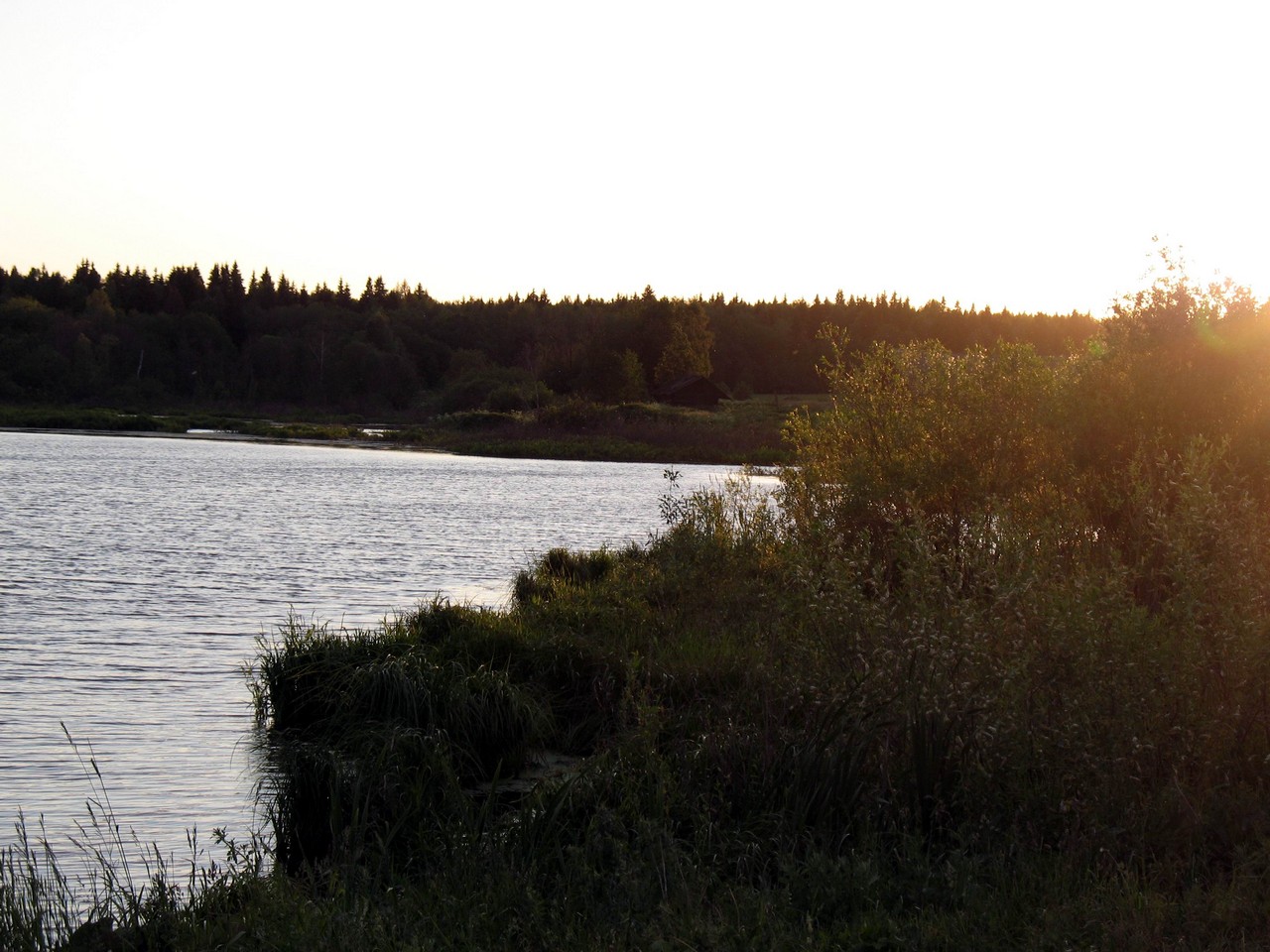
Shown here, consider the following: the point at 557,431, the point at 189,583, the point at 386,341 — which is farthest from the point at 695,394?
the point at 189,583

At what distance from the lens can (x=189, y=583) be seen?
912 inches

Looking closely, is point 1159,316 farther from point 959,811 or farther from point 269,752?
point 269,752

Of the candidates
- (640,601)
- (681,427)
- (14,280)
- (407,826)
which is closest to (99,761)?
(407,826)

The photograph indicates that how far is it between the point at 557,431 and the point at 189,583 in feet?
222

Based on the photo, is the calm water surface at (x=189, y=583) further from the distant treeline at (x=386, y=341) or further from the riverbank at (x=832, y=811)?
the distant treeline at (x=386, y=341)

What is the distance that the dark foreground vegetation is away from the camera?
643 cm

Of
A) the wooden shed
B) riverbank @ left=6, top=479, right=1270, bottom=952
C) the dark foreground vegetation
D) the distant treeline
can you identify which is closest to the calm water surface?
the dark foreground vegetation

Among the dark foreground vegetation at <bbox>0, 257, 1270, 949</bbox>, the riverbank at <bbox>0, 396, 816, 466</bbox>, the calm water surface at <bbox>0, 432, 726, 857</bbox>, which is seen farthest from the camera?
the riverbank at <bbox>0, 396, 816, 466</bbox>

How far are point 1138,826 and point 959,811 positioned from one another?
3.59 feet

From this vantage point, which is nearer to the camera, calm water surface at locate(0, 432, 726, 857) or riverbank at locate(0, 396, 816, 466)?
calm water surface at locate(0, 432, 726, 857)

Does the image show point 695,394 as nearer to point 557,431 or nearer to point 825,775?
point 557,431

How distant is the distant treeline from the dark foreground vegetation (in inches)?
3540

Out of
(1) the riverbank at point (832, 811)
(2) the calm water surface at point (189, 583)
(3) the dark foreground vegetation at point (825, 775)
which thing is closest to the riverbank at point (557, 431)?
(2) the calm water surface at point (189, 583)

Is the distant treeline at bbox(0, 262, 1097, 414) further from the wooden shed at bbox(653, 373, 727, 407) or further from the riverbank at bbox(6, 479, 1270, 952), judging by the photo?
the riverbank at bbox(6, 479, 1270, 952)
